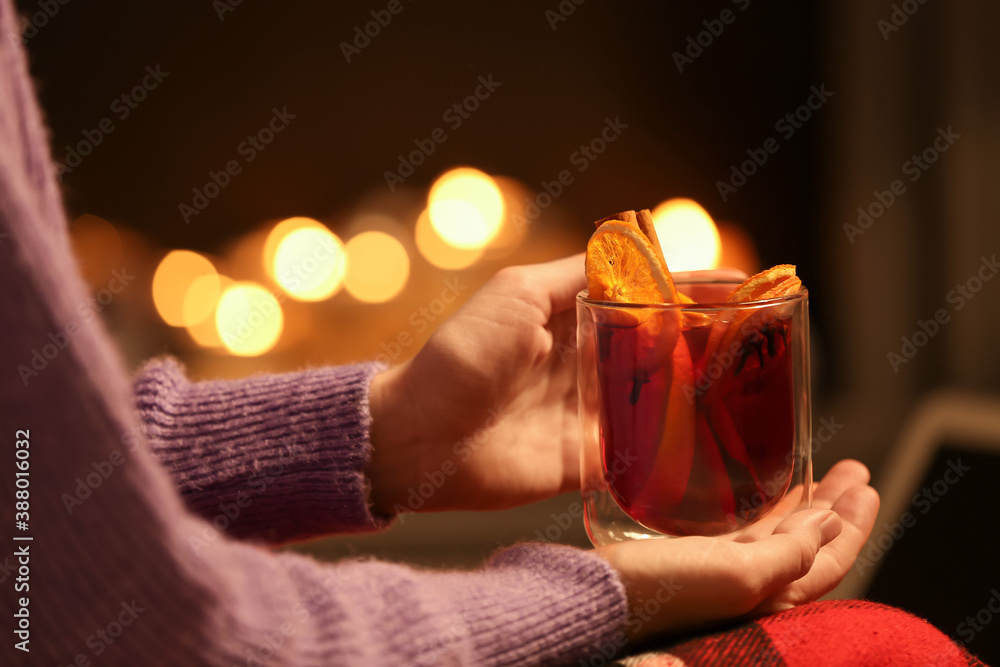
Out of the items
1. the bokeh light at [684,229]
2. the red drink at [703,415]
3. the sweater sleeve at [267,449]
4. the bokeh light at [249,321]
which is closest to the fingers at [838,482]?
the red drink at [703,415]

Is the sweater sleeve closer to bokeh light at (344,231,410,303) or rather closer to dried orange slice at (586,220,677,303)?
dried orange slice at (586,220,677,303)

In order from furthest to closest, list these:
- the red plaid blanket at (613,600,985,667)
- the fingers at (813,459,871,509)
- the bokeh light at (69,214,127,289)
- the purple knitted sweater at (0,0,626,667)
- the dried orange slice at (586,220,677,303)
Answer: the bokeh light at (69,214,127,289) → the fingers at (813,459,871,509) → the dried orange slice at (586,220,677,303) → the red plaid blanket at (613,600,985,667) → the purple knitted sweater at (0,0,626,667)

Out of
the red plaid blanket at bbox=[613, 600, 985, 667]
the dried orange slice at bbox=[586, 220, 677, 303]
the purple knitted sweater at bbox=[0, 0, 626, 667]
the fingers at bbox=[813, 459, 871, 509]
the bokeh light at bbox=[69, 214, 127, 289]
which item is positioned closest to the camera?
the purple knitted sweater at bbox=[0, 0, 626, 667]

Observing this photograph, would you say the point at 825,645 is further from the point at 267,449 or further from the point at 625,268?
the point at 267,449

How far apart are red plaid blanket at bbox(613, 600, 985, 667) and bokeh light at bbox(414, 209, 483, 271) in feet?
4.10

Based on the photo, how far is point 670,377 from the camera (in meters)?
0.48

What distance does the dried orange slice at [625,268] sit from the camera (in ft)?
1.60

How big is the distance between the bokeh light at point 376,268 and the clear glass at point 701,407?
44.9 inches

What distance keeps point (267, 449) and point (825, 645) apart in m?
0.46

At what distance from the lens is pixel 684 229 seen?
1.58 metres

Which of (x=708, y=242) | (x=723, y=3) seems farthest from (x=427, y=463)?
(x=723, y=3)

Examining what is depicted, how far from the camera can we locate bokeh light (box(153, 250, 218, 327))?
1561 mm

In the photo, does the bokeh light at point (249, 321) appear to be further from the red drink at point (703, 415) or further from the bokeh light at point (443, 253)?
the red drink at point (703, 415)

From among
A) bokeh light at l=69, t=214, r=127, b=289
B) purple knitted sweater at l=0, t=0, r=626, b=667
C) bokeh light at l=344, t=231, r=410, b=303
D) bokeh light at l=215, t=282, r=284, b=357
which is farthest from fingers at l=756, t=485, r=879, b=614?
bokeh light at l=69, t=214, r=127, b=289
